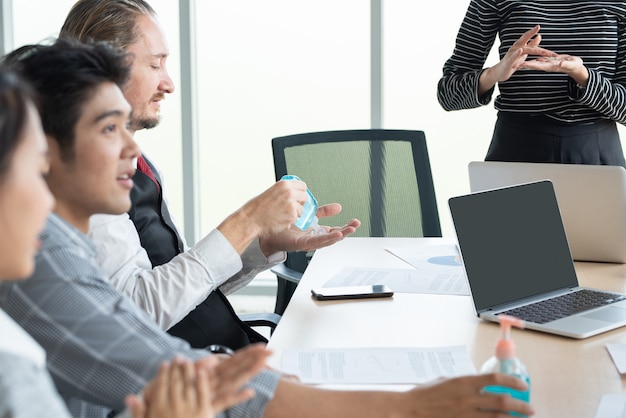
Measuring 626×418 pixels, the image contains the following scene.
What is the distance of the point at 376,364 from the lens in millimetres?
1550

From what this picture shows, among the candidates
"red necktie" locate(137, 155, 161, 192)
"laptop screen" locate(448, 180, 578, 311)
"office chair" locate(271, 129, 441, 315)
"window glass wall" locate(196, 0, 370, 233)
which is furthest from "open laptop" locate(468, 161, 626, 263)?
"window glass wall" locate(196, 0, 370, 233)

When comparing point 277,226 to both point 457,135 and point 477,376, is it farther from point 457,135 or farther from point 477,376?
point 457,135

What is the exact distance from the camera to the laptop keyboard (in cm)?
178

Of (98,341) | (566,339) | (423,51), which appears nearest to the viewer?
(98,341)

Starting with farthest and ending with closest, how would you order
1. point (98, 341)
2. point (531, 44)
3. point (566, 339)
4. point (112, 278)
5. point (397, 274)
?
point (531, 44)
point (397, 274)
point (112, 278)
point (566, 339)
point (98, 341)

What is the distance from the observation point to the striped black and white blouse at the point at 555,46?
2.71 metres

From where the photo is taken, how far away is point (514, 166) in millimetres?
2240

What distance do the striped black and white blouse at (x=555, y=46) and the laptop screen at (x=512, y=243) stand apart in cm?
80

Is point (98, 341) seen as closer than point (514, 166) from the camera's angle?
Yes

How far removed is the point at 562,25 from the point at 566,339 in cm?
138

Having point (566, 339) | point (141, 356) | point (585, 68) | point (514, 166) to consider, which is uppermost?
point (585, 68)

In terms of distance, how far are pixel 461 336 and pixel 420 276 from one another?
1.58ft

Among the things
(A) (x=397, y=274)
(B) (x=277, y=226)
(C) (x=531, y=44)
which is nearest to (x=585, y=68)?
(C) (x=531, y=44)

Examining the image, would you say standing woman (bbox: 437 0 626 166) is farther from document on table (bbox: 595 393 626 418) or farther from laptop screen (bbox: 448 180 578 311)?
document on table (bbox: 595 393 626 418)
